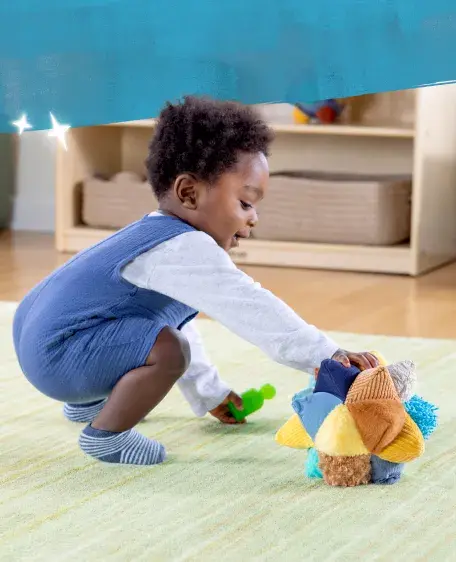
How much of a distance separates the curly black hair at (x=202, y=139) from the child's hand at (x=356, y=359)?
23 cm

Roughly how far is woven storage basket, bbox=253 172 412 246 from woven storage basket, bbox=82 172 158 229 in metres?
0.31

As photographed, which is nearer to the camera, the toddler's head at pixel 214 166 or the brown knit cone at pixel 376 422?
the brown knit cone at pixel 376 422

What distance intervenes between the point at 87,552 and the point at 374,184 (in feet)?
5.92

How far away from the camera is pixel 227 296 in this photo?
42.0 inches

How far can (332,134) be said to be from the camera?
9.54 ft

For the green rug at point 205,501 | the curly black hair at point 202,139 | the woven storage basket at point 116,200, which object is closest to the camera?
the green rug at point 205,501

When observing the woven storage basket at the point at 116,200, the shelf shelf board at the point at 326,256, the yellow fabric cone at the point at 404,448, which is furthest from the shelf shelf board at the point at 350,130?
the yellow fabric cone at the point at 404,448

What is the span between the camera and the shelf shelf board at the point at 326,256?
2568 millimetres

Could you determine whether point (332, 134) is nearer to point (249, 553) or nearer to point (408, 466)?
point (408, 466)

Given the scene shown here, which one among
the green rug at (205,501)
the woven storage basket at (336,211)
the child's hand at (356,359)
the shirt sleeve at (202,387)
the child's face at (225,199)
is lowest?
the green rug at (205,501)

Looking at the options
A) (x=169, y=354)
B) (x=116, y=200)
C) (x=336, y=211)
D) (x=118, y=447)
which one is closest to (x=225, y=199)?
(x=169, y=354)

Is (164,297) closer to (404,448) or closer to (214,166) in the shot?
(214,166)

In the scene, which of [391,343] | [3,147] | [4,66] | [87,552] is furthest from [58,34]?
[3,147]

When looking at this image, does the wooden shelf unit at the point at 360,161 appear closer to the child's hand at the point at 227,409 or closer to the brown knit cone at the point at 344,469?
the child's hand at the point at 227,409
